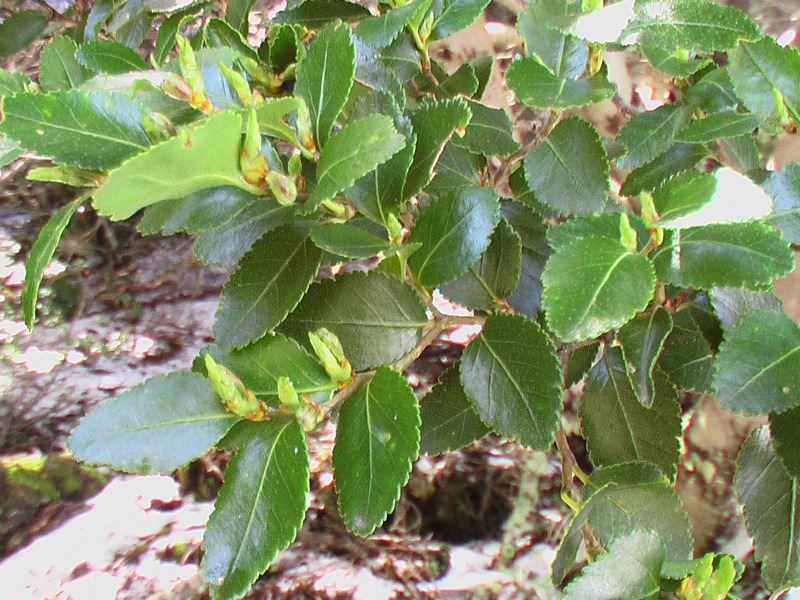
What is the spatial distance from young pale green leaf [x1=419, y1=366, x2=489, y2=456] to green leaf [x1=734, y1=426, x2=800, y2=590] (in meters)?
0.32

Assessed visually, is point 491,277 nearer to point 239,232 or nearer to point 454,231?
point 454,231

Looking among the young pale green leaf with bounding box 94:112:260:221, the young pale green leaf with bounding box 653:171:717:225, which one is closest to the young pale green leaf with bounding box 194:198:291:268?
the young pale green leaf with bounding box 94:112:260:221

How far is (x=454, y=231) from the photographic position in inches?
23.4

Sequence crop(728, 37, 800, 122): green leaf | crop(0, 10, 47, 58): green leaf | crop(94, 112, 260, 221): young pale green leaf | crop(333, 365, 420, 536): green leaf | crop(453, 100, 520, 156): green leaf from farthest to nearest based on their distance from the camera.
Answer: crop(0, 10, 47, 58): green leaf, crop(453, 100, 520, 156): green leaf, crop(728, 37, 800, 122): green leaf, crop(333, 365, 420, 536): green leaf, crop(94, 112, 260, 221): young pale green leaf

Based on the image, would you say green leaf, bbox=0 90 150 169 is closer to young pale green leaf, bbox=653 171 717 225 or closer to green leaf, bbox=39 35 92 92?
green leaf, bbox=39 35 92 92

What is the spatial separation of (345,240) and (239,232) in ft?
0.61

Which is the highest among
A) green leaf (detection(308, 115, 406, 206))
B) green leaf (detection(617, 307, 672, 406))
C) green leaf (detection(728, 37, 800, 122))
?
green leaf (detection(308, 115, 406, 206))

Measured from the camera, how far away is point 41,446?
132 centimetres

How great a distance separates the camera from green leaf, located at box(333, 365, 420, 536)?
520 mm

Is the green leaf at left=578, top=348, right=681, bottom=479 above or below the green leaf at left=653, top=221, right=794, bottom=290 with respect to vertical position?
below

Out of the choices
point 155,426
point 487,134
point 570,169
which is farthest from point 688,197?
point 155,426

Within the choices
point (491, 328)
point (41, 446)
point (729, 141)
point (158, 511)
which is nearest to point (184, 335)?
point (41, 446)

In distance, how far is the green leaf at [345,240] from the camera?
20.9 inches

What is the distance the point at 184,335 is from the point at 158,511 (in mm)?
534
